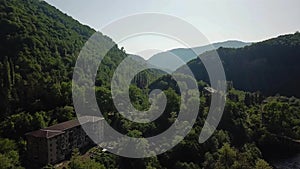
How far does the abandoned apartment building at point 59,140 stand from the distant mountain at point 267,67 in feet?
81.1

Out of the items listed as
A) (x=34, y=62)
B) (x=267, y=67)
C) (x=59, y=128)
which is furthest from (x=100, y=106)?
(x=267, y=67)

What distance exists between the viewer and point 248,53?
43.6 m

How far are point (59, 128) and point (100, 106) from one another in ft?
14.0

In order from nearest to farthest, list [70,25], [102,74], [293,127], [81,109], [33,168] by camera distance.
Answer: [33,168] < [81,109] < [293,127] < [102,74] < [70,25]

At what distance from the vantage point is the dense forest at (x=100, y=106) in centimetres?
1288

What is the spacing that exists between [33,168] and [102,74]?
12.6m

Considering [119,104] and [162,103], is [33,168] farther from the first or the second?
[162,103]

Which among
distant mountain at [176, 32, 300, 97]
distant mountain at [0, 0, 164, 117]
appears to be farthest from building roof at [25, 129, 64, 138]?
distant mountain at [176, 32, 300, 97]

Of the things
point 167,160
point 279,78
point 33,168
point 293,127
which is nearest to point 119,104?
point 167,160

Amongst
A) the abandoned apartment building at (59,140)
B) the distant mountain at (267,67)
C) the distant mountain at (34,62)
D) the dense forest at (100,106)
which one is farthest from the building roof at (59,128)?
the distant mountain at (267,67)

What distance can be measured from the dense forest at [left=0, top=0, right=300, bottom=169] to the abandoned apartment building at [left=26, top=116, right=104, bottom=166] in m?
0.56

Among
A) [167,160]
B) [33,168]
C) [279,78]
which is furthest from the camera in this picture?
[279,78]

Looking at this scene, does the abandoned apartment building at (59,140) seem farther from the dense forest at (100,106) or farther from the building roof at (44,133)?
the dense forest at (100,106)

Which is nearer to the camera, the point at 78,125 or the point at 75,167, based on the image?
the point at 75,167
